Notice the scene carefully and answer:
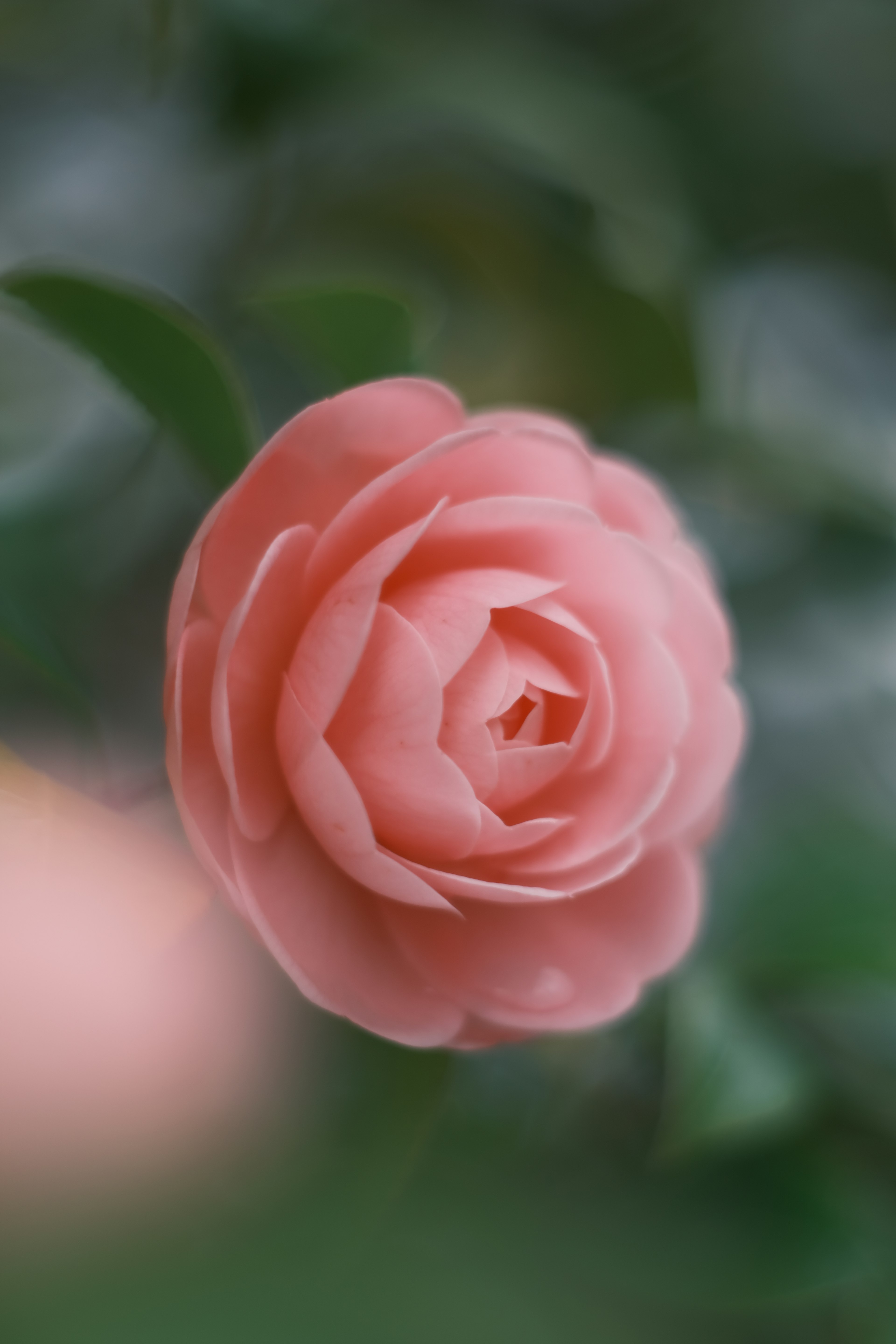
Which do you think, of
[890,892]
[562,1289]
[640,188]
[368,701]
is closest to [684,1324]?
[562,1289]

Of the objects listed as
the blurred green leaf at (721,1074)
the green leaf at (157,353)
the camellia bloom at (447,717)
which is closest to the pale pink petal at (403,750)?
the camellia bloom at (447,717)

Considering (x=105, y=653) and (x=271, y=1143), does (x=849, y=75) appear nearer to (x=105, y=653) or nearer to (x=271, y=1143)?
(x=105, y=653)

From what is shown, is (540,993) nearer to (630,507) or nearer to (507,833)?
(507,833)

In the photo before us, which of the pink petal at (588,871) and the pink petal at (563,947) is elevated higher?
the pink petal at (588,871)

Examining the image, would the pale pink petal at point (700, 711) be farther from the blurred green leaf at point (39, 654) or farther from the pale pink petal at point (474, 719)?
the blurred green leaf at point (39, 654)

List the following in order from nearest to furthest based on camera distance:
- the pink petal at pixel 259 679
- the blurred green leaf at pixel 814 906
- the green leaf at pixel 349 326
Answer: the pink petal at pixel 259 679
the green leaf at pixel 349 326
the blurred green leaf at pixel 814 906

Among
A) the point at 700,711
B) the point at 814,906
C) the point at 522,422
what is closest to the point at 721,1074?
the point at 814,906
